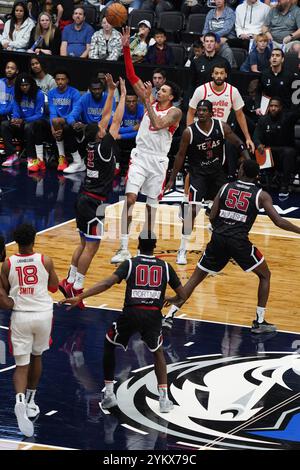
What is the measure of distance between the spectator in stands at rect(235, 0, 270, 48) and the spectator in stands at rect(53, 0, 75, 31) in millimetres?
3918

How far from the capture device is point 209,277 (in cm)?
1529

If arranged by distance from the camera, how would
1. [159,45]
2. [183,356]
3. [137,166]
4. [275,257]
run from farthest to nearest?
[159,45]
[275,257]
[137,166]
[183,356]

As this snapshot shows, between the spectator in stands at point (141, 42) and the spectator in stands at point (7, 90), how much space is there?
90.3 inches

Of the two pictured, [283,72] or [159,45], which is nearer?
[283,72]

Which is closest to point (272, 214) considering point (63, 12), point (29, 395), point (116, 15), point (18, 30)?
point (29, 395)

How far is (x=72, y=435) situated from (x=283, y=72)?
458 inches

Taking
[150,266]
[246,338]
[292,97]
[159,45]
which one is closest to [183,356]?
[246,338]

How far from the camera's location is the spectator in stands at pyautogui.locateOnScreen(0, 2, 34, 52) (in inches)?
918

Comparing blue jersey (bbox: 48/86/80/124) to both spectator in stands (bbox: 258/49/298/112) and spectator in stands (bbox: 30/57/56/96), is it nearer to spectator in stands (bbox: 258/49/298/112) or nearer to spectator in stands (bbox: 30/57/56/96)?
spectator in stands (bbox: 30/57/56/96)

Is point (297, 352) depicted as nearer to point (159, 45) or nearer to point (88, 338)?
point (88, 338)

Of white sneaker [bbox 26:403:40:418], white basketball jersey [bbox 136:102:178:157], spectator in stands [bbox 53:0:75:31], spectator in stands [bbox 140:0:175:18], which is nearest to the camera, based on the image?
white sneaker [bbox 26:403:40:418]

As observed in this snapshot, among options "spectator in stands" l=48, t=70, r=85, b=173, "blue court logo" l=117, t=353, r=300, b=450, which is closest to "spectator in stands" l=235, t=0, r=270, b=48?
"spectator in stands" l=48, t=70, r=85, b=173

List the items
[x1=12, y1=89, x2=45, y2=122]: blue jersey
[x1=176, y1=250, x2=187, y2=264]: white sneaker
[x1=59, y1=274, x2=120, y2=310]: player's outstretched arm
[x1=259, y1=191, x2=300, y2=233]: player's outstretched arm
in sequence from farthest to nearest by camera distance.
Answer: [x1=12, y1=89, x2=45, y2=122]: blue jersey → [x1=176, y1=250, x2=187, y2=264]: white sneaker → [x1=259, y1=191, x2=300, y2=233]: player's outstretched arm → [x1=59, y1=274, x2=120, y2=310]: player's outstretched arm
